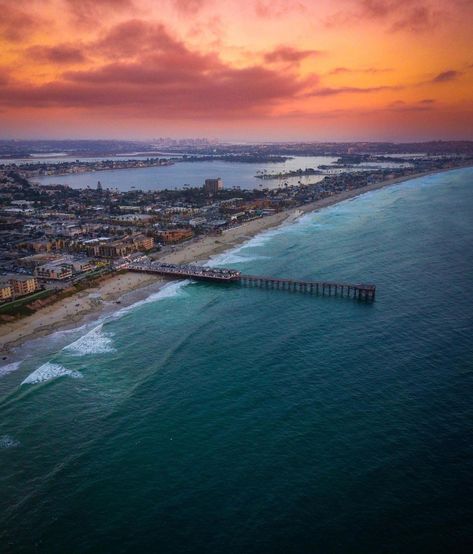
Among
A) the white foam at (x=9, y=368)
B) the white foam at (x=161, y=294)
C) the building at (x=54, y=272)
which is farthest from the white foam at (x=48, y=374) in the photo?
the building at (x=54, y=272)

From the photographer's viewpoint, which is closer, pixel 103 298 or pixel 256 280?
pixel 103 298

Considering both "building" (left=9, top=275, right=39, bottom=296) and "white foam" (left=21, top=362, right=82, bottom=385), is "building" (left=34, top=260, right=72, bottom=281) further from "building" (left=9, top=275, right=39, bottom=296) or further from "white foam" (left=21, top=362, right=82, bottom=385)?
"white foam" (left=21, top=362, right=82, bottom=385)

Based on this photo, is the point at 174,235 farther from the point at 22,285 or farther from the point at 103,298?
the point at 22,285

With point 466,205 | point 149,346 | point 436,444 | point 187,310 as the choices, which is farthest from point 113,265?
point 466,205

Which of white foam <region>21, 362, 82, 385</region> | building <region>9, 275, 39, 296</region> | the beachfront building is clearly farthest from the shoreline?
building <region>9, 275, 39, 296</region>

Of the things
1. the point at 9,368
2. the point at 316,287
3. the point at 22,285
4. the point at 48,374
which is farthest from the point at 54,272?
the point at 316,287

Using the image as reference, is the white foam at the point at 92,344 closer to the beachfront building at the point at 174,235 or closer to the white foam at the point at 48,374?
the white foam at the point at 48,374

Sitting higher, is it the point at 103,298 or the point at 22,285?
the point at 22,285
